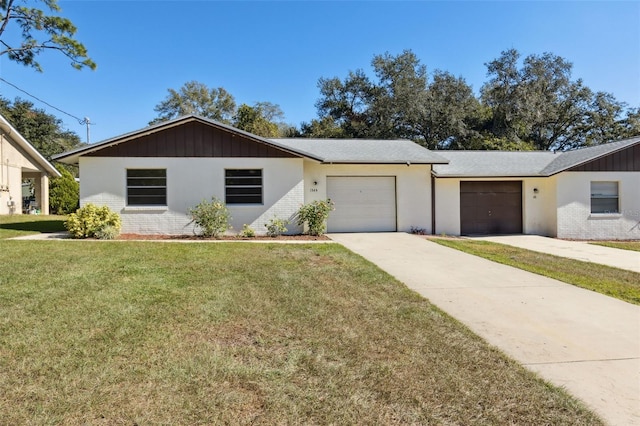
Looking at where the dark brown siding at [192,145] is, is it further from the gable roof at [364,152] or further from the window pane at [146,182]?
the gable roof at [364,152]

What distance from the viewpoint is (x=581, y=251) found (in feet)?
38.0

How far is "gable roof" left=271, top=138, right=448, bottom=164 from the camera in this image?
14.1m

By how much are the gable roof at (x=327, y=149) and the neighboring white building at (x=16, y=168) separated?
8.79 meters

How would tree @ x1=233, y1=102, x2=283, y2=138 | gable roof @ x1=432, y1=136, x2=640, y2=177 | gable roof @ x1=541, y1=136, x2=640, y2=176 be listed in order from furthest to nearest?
1. tree @ x1=233, y1=102, x2=283, y2=138
2. gable roof @ x1=432, y1=136, x2=640, y2=177
3. gable roof @ x1=541, y1=136, x2=640, y2=176

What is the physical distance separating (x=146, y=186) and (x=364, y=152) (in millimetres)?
8312

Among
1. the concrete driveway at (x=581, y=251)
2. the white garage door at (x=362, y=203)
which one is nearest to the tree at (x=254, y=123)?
the white garage door at (x=362, y=203)

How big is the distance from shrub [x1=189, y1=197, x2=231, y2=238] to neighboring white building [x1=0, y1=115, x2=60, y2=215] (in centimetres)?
1351

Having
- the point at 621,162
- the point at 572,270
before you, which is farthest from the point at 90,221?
the point at 621,162

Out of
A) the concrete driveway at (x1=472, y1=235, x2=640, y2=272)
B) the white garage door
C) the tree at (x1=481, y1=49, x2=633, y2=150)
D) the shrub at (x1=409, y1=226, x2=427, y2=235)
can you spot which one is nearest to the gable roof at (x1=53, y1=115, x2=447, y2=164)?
the white garage door

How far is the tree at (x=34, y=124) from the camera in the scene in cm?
3369

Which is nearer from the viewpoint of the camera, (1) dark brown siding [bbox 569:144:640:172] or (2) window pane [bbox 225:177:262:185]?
(2) window pane [bbox 225:177:262:185]

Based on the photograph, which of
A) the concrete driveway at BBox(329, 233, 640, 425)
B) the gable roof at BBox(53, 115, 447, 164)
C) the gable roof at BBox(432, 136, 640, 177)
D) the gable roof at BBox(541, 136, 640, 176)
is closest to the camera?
the concrete driveway at BBox(329, 233, 640, 425)

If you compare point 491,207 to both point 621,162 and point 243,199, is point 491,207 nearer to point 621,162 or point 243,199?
point 621,162

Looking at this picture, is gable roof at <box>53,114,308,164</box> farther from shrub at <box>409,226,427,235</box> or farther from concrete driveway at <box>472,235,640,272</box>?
concrete driveway at <box>472,235,640,272</box>
